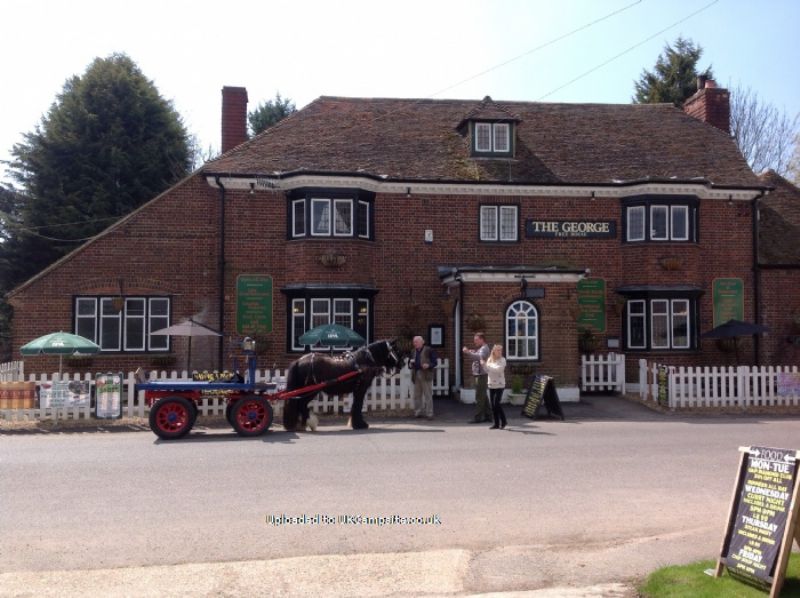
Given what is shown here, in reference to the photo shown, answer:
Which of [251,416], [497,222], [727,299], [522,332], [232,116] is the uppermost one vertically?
[232,116]

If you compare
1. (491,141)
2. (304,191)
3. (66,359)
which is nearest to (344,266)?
(304,191)

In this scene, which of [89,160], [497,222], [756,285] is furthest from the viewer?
[89,160]

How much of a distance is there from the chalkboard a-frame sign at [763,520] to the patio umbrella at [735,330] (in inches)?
606

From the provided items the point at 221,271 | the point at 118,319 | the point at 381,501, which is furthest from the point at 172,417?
the point at 118,319

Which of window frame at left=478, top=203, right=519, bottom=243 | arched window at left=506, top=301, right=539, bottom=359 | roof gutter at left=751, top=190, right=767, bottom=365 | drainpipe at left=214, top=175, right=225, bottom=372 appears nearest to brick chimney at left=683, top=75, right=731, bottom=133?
roof gutter at left=751, top=190, right=767, bottom=365

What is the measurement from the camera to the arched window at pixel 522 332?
62.6 ft

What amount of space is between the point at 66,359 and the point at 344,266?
7746 millimetres

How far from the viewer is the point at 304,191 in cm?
2016

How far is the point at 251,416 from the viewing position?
13773 millimetres

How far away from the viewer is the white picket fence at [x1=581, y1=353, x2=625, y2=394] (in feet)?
65.8

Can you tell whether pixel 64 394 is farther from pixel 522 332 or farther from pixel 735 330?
pixel 735 330

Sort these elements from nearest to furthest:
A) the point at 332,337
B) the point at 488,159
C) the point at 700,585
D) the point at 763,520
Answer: the point at 700,585, the point at 763,520, the point at 332,337, the point at 488,159

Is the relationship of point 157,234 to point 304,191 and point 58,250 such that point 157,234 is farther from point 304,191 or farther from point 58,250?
point 58,250

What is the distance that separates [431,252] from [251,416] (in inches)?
355
